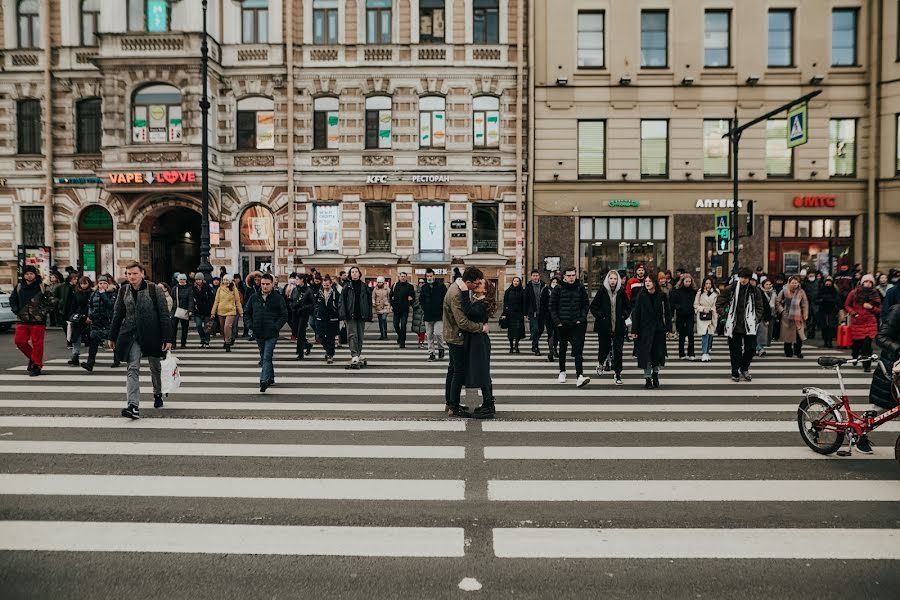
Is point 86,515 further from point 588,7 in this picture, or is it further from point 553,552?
point 588,7

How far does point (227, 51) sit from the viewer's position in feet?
88.5

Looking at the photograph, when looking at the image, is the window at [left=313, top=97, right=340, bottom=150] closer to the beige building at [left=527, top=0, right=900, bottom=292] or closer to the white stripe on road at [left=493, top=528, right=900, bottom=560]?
the beige building at [left=527, top=0, right=900, bottom=292]

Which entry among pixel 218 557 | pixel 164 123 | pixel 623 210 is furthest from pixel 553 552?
pixel 164 123

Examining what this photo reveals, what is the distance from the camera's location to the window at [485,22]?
88.3 feet

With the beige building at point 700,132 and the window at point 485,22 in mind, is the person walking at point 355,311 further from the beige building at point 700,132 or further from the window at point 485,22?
the window at point 485,22

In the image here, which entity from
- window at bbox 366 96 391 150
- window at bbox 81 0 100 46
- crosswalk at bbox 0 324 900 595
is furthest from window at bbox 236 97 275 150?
crosswalk at bbox 0 324 900 595

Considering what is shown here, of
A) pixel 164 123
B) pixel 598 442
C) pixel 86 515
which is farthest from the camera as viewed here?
pixel 164 123

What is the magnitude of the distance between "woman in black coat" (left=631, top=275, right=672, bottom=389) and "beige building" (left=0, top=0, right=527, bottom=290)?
15693 millimetres

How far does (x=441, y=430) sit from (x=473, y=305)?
174 centimetres

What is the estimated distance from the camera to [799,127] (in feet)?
55.8

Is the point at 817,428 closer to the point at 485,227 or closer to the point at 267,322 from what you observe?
the point at 267,322

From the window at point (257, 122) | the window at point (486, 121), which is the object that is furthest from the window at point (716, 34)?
the window at point (257, 122)

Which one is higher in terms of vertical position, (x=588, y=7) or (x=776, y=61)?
(x=588, y=7)

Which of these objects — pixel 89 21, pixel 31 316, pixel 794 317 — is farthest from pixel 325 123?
pixel 794 317
